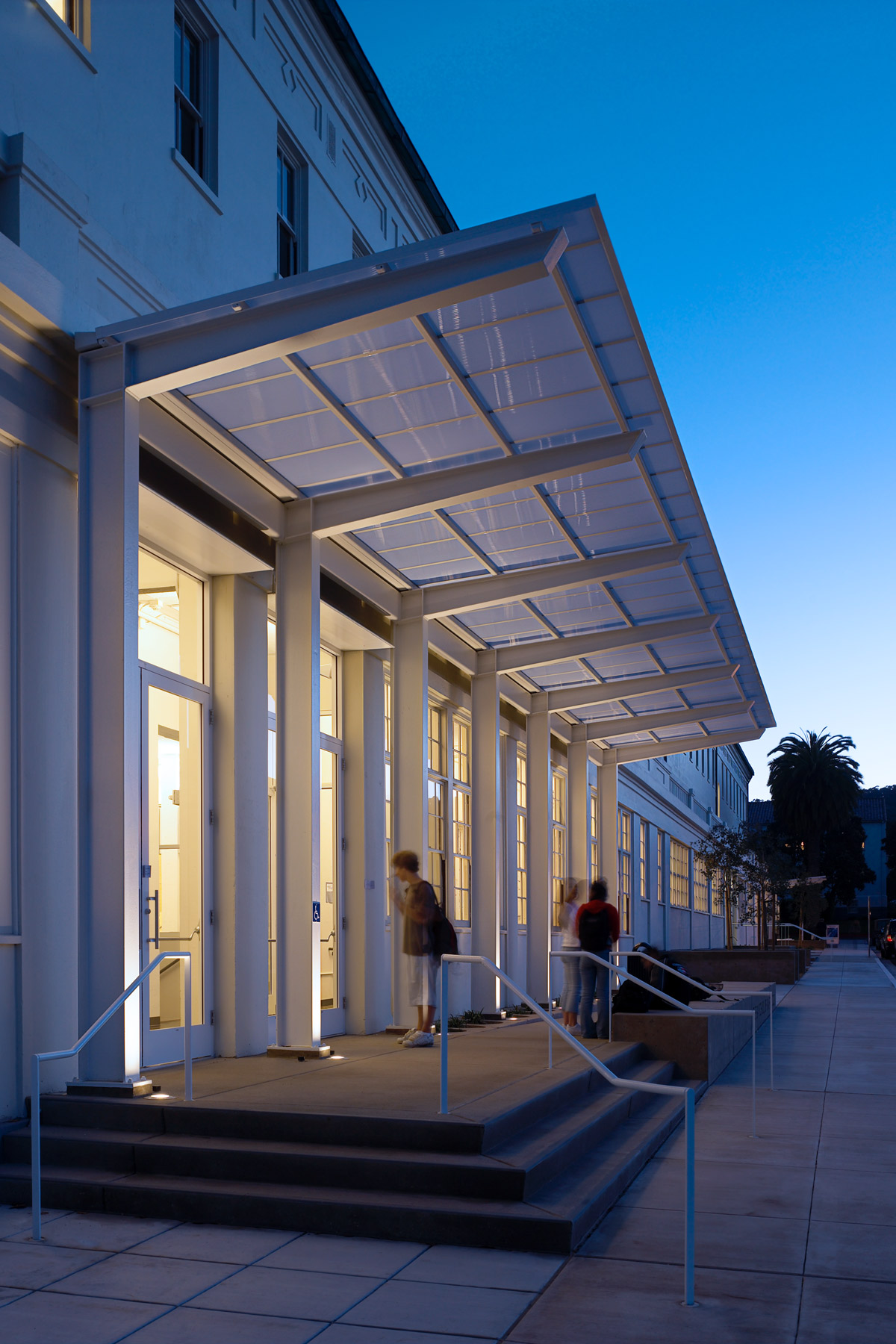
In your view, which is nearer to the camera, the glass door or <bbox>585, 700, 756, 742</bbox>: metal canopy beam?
the glass door

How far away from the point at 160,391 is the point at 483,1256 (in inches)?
244

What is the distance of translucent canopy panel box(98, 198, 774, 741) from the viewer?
8641 mm

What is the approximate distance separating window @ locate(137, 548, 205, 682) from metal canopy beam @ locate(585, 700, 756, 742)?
1324cm

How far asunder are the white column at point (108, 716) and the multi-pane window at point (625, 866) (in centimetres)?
2322

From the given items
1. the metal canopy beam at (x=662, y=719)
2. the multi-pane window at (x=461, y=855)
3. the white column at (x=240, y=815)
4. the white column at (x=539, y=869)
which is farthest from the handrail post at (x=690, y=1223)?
the metal canopy beam at (x=662, y=719)

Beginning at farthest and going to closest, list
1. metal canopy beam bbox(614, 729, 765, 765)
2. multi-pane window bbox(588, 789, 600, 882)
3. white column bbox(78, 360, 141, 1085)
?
1. metal canopy beam bbox(614, 729, 765, 765)
2. multi-pane window bbox(588, 789, 600, 882)
3. white column bbox(78, 360, 141, 1085)

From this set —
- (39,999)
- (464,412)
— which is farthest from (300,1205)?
(464,412)

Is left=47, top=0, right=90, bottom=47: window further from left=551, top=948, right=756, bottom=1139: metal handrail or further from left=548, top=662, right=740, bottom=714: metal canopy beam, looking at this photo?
left=548, top=662, right=740, bottom=714: metal canopy beam

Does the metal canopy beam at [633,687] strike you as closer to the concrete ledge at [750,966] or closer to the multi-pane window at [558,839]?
the multi-pane window at [558,839]

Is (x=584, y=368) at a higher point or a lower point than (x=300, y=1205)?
higher

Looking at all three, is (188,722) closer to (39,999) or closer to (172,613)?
(172,613)

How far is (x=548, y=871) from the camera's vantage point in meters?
19.8

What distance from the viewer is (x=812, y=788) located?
8131cm

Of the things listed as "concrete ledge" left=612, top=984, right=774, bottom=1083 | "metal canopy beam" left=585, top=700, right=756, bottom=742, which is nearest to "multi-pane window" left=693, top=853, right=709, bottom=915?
"metal canopy beam" left=585, top=700, right=756, bottom=742
